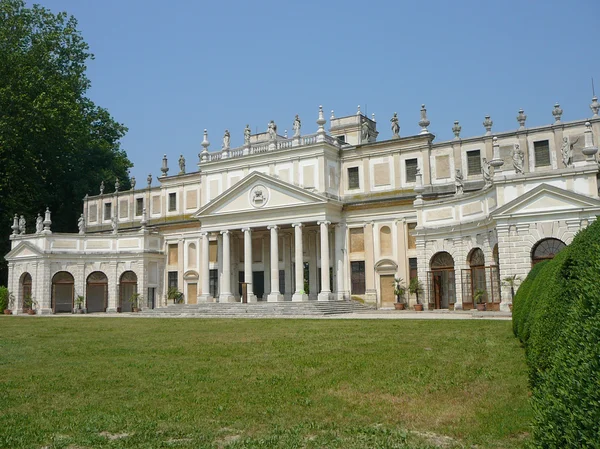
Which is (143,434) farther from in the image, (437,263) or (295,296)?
(295,296)

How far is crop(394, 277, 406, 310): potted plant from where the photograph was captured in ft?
139

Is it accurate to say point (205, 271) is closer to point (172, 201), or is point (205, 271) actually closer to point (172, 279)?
point (172, 279)

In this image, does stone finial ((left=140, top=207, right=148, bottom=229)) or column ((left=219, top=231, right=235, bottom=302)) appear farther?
stone finial ((left=140, top=207, right=148, bottom=229))

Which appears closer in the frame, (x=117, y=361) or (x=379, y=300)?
(x=117, y=361)

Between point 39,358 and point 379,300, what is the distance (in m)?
32.7

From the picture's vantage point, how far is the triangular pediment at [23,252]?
5069 centimetres

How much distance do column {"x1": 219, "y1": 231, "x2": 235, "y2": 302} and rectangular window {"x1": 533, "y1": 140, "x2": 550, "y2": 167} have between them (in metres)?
24.3

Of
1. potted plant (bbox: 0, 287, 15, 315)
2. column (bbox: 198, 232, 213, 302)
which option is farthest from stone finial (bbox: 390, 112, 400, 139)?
potted plant (bbox: 0, 287, 15, 315)

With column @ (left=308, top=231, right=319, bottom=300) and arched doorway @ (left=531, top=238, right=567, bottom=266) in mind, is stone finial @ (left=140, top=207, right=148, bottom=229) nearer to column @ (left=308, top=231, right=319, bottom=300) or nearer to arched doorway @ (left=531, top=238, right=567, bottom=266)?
column @ (left=308, top=231, right=319, bottom=300)

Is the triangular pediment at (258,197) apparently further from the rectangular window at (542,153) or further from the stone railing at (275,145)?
the rectangular window at (542,153)

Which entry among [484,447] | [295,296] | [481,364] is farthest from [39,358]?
[295,296]

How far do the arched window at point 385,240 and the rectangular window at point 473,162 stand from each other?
7.34 m

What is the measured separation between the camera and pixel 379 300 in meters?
45.6

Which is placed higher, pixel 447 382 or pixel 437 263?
pixel 437 263
